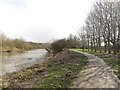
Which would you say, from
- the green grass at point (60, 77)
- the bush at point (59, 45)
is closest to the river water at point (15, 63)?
the green grass at point (60, 77)

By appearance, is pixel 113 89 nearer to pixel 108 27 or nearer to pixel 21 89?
pixel 21 89

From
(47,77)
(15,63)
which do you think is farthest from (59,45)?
(47,77)

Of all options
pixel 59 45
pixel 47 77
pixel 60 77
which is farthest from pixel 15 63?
pixel 59 45

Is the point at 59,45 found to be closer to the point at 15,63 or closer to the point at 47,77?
the point at 15,63

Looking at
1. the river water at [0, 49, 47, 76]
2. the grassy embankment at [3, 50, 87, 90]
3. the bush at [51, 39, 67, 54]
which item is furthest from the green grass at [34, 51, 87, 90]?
the bush at [51, 39, 67, 54]

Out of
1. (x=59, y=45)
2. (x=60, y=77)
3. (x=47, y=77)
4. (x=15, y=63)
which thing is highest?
(x=59, y=45)

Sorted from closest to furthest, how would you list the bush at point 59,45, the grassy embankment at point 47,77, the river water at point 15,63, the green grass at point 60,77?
the green grass at point 60,77 → the grassy embankment at point 47,77 → the river water at point 15,63 → the bush at point 59,45

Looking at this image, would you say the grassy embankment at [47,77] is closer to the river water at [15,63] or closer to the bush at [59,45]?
the river water at [15,63]

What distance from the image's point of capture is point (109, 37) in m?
52.9

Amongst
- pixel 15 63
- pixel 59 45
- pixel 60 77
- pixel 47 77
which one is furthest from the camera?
pixel 59 45

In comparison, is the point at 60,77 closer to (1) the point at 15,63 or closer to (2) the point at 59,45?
(1) the point at 15,63

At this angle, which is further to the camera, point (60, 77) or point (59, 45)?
point (59, 45)

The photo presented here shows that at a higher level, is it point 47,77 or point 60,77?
point 60,77

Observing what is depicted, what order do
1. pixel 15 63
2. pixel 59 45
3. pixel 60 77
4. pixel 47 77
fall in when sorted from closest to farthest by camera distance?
pixel 60 77
pixel 47 77
pixel 15 63
pixel 59 45
